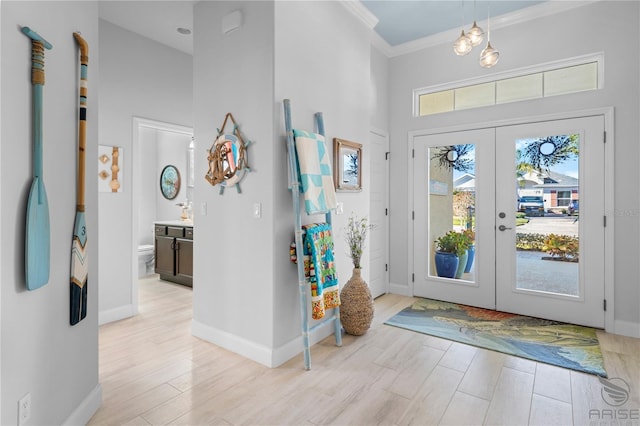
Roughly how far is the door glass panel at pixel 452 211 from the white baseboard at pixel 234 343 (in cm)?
242

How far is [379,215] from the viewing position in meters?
4.33

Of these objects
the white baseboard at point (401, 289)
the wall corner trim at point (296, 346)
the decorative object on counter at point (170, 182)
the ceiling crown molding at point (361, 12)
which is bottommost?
the wall corner trim at point (296, 346)

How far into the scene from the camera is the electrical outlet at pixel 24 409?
1.40 metres

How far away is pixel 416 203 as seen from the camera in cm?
427

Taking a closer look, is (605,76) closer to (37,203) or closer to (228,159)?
(228,159)

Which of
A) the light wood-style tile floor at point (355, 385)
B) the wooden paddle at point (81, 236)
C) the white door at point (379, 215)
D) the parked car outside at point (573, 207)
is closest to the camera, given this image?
the wooden paddle at point (81, 236)

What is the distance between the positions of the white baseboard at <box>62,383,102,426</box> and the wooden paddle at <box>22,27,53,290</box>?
30.2 inches

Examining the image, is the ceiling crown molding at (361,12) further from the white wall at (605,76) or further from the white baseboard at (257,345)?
the white baseboard at (257,345)

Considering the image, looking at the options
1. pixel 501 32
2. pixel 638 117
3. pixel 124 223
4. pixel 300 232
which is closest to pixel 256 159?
pixel 300 232

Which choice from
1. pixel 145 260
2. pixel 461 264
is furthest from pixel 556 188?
pixel 145 260

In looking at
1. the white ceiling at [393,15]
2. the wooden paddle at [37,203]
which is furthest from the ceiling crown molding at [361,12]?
the wooden paddle at [37,203]

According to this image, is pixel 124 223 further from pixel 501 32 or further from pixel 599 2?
pixel 599 2

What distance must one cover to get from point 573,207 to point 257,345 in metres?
3.12

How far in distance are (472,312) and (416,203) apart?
135 cm
